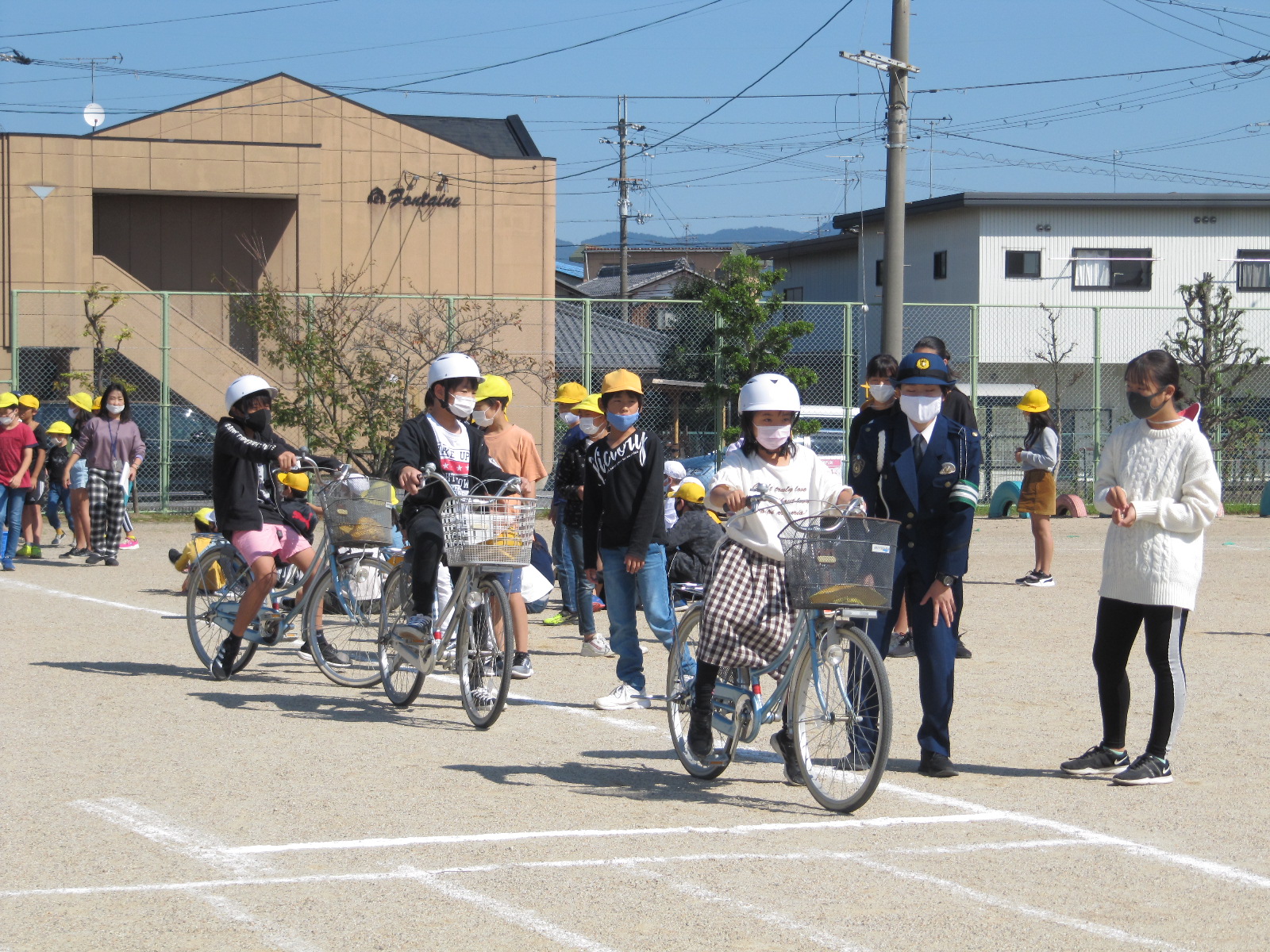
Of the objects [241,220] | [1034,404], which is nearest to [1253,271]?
[241,220]

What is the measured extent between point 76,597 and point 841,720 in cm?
945

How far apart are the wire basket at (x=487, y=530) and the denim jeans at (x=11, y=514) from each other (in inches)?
399

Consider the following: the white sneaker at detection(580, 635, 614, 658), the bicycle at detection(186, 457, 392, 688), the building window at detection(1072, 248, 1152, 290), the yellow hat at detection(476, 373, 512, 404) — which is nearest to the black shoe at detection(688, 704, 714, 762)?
the bicycle at detection(186, 457, 392, 688)

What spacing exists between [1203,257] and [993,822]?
3675cm

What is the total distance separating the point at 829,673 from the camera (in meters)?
5.98

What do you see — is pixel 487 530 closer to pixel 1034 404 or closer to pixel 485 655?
pixel 485 655

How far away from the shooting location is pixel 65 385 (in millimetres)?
24172

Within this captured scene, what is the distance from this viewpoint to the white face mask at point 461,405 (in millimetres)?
8094

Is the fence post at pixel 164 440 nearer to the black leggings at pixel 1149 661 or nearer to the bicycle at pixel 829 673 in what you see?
the bicycle at pixel 829 673

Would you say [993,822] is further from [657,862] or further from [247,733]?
[247,733]

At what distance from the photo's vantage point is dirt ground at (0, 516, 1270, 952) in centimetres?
460

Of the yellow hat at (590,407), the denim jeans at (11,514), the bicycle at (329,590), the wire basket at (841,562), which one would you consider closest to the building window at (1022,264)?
the denim jeans at (11,514)

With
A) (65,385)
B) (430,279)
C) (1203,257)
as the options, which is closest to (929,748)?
(65,385)

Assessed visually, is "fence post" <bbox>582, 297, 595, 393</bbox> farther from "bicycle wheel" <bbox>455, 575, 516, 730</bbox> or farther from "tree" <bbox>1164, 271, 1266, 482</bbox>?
"bicycle wheel" <bbox>455, 575, 516, 730</bbox>
